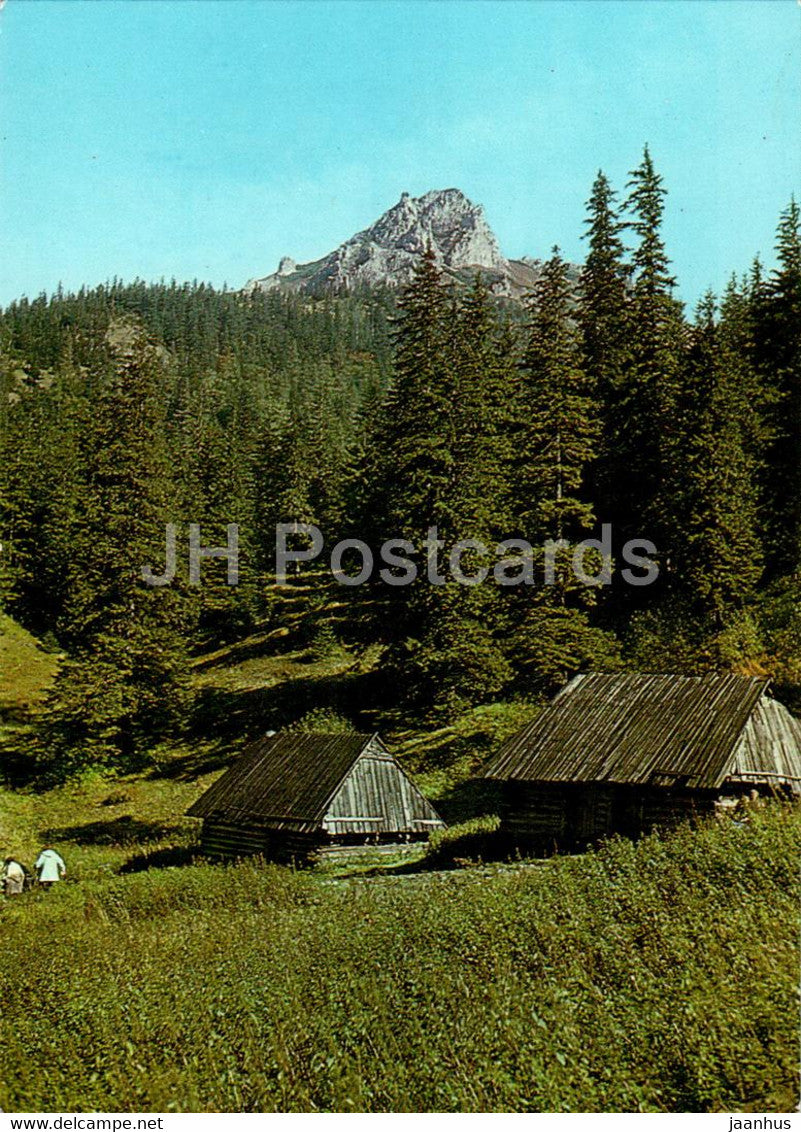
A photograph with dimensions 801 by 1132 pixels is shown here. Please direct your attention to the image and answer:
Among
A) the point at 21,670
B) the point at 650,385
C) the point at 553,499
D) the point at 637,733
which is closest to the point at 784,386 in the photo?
the point at 650,385

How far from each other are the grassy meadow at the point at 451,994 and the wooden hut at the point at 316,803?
7.25 meters

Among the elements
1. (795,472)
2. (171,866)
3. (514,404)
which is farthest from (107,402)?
(795,472)

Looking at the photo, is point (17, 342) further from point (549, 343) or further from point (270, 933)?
point (270, 933)

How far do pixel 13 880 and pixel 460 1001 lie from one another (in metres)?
22.0

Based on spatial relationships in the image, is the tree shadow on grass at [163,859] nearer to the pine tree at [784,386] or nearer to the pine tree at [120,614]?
the pine tree at [120,614]

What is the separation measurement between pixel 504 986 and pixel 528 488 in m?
30.6

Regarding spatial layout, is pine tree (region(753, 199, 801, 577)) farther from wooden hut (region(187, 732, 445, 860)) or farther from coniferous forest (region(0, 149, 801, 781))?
wooden hut (region(187, 732, 445, 860))

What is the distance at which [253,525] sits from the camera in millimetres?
84250

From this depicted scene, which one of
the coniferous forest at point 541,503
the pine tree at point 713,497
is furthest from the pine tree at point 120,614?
the pine tree at point 713,497

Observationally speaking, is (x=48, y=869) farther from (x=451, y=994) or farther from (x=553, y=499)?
(x=553, y=499)

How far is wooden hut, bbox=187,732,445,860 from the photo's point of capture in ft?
96.7

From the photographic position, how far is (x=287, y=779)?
31609 millimetres

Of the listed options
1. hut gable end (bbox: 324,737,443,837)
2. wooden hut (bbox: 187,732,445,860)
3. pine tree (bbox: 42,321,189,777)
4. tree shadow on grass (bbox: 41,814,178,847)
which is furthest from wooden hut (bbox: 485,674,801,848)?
pine tree (bbox: 42,321,189,777)

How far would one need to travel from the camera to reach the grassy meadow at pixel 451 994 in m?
10.8
